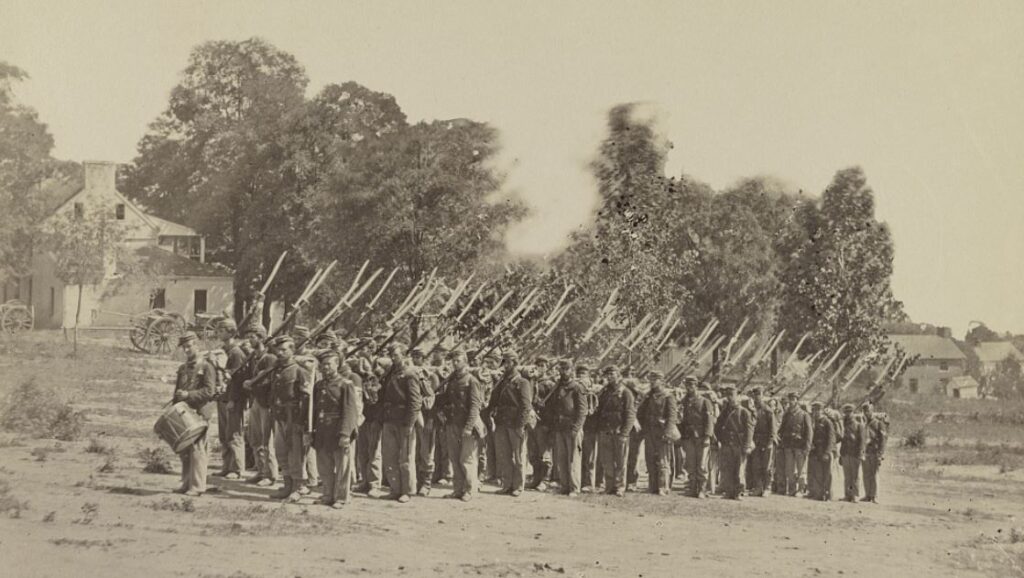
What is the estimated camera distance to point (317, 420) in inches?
494

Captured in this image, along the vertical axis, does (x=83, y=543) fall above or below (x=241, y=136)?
below

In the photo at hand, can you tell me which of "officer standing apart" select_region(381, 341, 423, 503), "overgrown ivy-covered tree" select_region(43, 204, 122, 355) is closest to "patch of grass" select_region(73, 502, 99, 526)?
"officer standing apart" select_region(381, 341, 423, 503)

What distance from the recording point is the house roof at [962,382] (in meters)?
60.1

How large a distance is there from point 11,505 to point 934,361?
191 ft

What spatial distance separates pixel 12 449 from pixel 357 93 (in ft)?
51.6

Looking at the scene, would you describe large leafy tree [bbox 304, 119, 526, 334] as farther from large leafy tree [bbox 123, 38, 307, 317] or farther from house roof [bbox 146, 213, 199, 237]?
house roof [bbox 146, 213, 199, 237]

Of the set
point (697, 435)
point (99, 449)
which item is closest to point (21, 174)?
point (99, 449)

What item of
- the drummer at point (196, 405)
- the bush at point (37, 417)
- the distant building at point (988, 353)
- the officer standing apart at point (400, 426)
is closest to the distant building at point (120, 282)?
the bush at point (37, 417)

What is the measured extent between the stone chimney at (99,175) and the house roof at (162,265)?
1.93 meters

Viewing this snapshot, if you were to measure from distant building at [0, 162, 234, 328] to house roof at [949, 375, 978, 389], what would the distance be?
129ft

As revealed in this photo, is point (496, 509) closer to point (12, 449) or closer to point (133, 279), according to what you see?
point (12, 449)

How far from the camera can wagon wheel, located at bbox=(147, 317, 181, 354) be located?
2917cm

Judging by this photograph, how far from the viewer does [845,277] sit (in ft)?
93.5

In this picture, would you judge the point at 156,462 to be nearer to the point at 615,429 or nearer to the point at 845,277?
the point at 615,429
